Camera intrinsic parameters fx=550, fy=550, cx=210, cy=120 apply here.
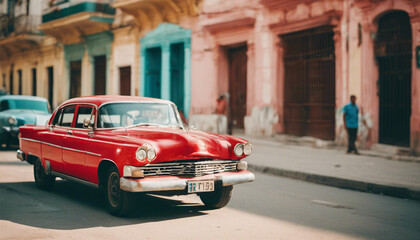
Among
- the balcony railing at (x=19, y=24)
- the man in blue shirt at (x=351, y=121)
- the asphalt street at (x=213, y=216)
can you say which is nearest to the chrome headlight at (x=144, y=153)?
the asphalt street at (x=213, y=216)

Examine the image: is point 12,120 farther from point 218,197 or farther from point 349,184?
point 218,197

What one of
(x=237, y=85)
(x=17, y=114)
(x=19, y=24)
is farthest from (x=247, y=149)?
(x=19, y=24)

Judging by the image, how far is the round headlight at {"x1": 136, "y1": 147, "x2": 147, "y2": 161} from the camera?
588 cm

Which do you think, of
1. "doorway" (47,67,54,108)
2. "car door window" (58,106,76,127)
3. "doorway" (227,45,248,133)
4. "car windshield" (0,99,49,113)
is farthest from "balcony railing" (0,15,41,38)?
"car door window" (58,106,76,127)

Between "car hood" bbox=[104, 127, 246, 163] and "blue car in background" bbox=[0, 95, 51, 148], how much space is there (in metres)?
8.37

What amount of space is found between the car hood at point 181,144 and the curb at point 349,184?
135 inches

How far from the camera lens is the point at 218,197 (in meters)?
6.85

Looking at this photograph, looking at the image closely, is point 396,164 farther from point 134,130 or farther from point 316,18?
point 134,130

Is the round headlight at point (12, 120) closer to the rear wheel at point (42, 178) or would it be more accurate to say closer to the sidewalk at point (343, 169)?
the sidewalk at point (343, 169)

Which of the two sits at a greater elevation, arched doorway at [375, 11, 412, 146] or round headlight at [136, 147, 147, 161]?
arched doorway at [375, 11, 412, 146]

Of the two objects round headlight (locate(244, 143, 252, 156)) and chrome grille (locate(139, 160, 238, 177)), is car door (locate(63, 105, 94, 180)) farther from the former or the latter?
round headlight (locate(244, 143, 252, 156))

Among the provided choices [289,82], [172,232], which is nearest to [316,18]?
[289,82]

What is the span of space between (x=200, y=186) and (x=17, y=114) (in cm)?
1017

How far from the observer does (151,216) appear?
633cm
